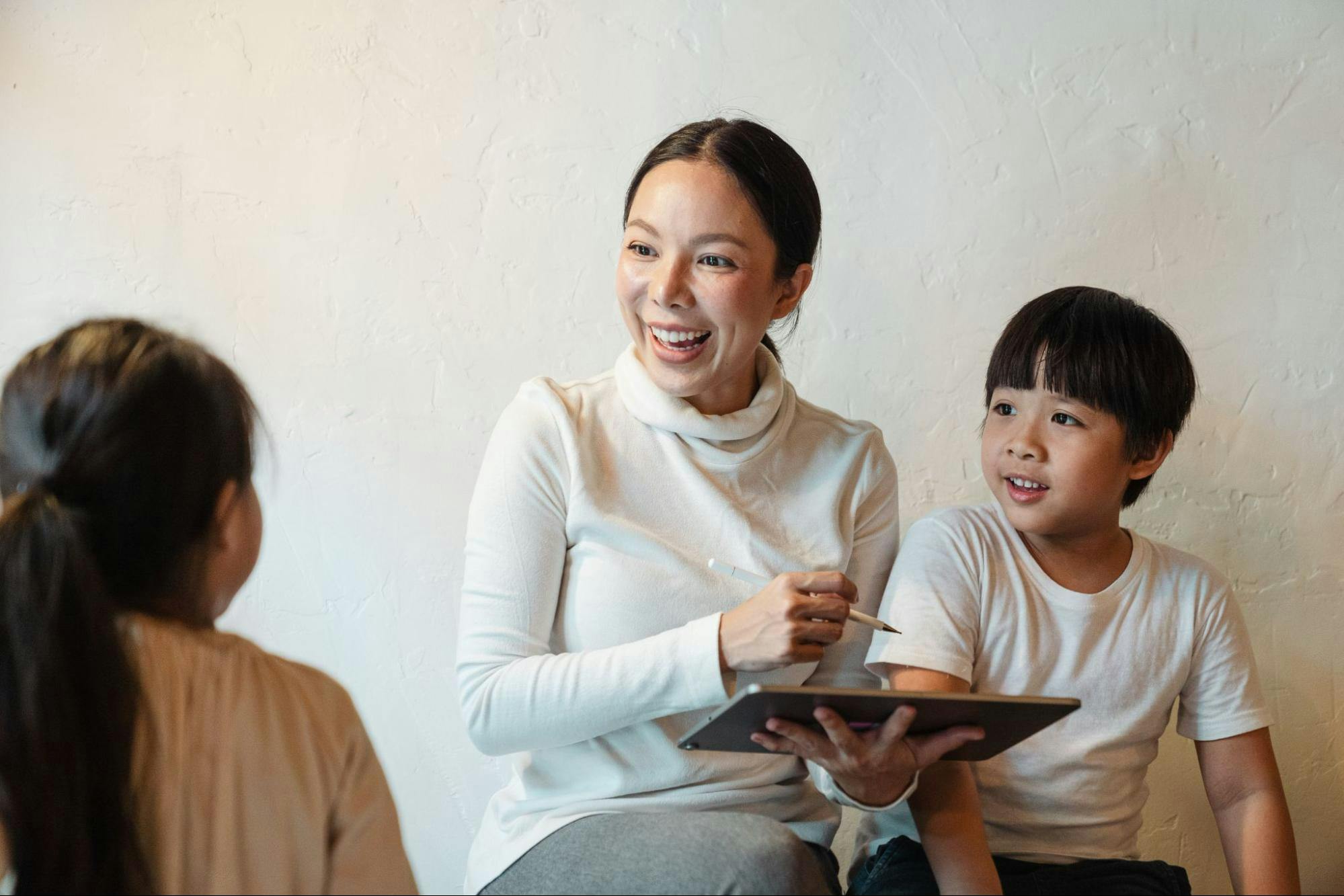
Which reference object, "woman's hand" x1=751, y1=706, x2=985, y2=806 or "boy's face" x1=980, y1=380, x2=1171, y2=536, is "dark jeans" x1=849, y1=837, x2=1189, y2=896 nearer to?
"woman's hand" x1=751, y1=706, x2=985, y2=806

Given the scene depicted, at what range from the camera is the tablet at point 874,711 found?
1.05 metres

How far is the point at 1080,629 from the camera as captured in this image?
140cm

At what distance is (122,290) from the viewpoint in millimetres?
1607

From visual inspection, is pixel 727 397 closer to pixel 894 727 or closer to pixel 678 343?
pixel 678 343

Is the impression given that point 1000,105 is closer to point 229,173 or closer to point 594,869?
point 229,173

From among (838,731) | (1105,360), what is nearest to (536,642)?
(838,731)

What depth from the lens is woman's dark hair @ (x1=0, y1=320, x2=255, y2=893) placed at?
33.3 inches

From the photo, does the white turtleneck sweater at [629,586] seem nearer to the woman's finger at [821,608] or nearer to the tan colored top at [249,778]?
the woman's finger at [821,608]

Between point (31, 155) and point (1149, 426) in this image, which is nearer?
point (1149, 426)

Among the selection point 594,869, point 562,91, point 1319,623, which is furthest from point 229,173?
point 1319,623

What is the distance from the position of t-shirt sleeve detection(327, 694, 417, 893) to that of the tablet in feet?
0.90

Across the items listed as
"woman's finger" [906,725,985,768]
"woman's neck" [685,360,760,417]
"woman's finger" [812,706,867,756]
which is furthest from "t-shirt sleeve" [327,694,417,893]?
"woman's neck" [685,360,760,417]

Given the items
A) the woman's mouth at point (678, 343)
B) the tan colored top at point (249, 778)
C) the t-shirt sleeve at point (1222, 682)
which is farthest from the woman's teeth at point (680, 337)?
the t-shirt sleeve at point (1222, 682)

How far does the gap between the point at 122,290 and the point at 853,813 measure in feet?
3.91
